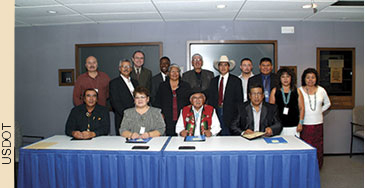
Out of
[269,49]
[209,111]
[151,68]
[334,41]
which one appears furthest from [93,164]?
[334,41]

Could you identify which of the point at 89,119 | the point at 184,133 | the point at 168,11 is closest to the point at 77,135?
the point at 89,119

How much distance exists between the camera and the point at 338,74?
4.33m

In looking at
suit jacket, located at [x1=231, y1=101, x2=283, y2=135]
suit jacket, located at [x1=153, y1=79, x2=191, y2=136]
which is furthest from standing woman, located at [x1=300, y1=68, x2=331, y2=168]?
suit jacket, located at [x1=153, y1=79, x2=191, y2=136]

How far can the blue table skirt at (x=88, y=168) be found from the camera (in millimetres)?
2043

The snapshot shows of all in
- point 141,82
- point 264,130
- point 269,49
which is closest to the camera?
→ point 264,130

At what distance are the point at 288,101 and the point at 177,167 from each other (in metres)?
1.75

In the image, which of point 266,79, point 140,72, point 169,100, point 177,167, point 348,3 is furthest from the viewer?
point 140,72

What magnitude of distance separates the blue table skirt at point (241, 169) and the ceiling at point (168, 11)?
213 centimetres

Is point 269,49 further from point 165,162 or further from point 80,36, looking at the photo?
point 80,36

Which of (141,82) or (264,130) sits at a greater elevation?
(141,82)

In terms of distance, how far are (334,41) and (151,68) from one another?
3246 mm

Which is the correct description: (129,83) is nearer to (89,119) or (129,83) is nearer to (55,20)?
(89,119)

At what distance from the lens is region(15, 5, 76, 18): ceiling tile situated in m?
3.50

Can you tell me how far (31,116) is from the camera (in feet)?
15.0
